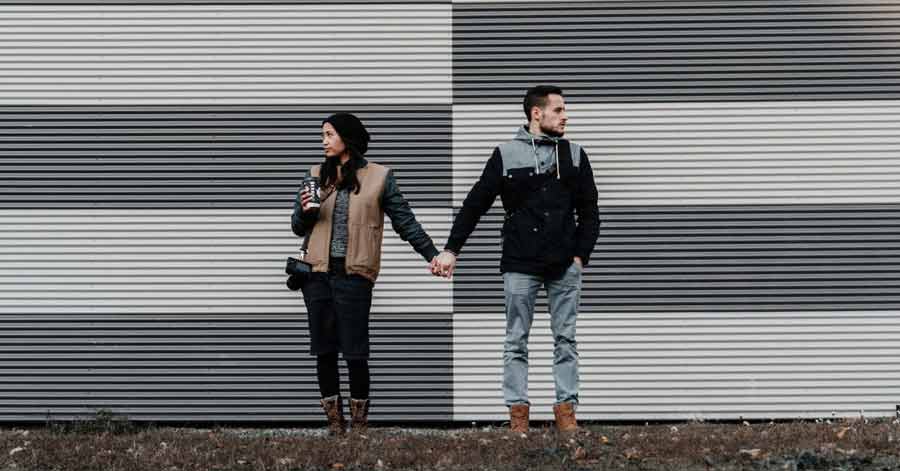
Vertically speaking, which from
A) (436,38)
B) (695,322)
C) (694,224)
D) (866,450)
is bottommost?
(866,450)

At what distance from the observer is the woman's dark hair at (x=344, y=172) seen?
7.13m

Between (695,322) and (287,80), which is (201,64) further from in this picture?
(695,322)

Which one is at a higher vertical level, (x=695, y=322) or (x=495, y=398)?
(x=695, y=322)

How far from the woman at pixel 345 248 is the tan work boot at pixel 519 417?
2.90 ft

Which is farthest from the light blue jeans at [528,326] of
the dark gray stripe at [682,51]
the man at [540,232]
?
the dark gray stripe at [682,51]

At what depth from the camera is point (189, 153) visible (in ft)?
28.1

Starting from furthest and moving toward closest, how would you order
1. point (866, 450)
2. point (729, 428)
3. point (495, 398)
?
point (495, 398), point (729, 428), point (866, 450)

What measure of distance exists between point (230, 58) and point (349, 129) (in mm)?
1868

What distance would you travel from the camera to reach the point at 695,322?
852 centimetres

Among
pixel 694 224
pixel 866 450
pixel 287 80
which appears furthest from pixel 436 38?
pixel 866 450

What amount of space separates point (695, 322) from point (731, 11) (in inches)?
88.7

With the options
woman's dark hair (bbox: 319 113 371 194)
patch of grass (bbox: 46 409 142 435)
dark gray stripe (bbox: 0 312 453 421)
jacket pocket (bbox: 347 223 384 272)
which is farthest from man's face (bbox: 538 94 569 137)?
patch of grass (bbox: 46 409 142 435)

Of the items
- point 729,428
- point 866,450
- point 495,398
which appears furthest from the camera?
point 495,398

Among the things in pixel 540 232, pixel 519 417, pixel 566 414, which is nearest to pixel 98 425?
pixel 519 417
